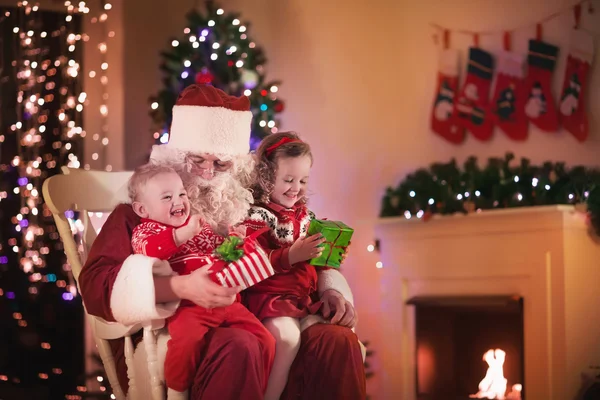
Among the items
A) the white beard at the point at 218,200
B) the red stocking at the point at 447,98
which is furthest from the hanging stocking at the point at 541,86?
the white beard at the point at 218,200

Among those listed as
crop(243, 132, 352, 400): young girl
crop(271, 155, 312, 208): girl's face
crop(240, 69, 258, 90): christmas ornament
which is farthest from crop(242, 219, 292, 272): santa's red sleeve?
crop(240, 69, 258, 90): christmas ornament

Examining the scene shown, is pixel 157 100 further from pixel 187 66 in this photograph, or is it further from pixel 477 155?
pixel 477 155

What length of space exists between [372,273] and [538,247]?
139cm

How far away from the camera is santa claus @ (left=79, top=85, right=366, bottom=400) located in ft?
6.74

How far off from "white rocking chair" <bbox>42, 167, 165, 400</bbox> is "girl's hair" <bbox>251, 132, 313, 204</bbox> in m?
0.44

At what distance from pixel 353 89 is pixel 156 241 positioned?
3279mm

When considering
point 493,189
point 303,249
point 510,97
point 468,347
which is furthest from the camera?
point 510,97

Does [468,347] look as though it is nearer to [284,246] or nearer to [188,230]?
[284,246]

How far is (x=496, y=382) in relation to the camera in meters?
3.92

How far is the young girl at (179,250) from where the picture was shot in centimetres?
206

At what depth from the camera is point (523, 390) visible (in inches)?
153

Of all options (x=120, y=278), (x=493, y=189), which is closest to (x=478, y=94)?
(x=493, y=189)

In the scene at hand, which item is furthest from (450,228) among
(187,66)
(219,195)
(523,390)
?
(219,195)

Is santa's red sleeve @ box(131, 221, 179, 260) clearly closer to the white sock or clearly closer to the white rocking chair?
the white rocking chair
